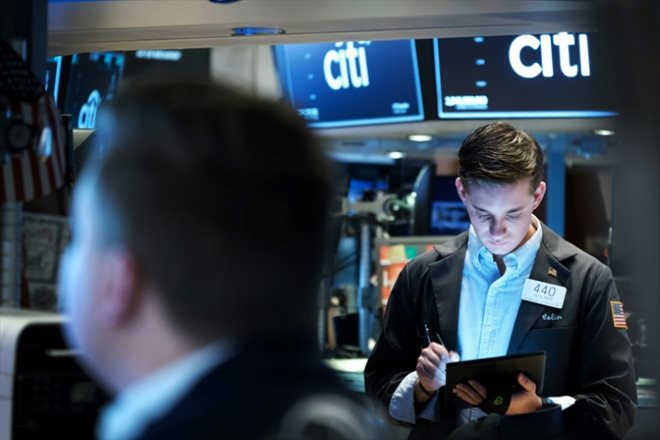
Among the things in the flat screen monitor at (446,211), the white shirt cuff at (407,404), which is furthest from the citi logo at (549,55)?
the white shirt cuff at (407,404)

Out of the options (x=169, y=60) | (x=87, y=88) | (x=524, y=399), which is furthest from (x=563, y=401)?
(x=169, y=60)

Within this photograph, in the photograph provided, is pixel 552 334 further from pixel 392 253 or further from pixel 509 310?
pixel 392 253

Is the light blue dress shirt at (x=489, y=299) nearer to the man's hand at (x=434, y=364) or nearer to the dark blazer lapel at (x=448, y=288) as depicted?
the dark blazer lapel at (x=448, y=288)

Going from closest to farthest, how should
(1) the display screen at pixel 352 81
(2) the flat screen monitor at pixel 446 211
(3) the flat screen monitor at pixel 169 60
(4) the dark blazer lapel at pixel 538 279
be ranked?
(4) the dark blazer lapel at pixel 538 279
(1) the display screen at pixel 352 81
(2) the flat screen monitor at pixel 446 211
(3) the flat screen monitor at pixel 169 60

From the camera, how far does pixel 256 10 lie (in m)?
3.24

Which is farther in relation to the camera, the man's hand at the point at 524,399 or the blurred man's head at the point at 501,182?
the blurred man's head at the point at 501,182

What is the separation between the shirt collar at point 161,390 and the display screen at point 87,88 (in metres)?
4.74

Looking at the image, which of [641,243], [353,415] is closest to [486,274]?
[641,243]

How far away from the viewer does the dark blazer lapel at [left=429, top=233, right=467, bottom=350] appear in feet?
9.11

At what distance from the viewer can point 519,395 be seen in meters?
2.49

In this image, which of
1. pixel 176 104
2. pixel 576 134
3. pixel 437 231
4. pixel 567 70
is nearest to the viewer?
pixel 176 104

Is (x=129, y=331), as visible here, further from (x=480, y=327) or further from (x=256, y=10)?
(x=256, y=10)

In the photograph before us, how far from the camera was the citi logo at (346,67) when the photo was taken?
6.42 m

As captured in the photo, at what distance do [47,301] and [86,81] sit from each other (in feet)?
13.6
